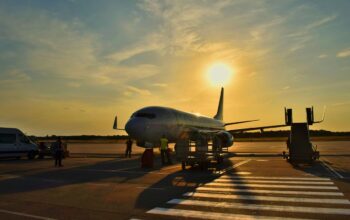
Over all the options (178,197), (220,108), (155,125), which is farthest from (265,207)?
(220,108)

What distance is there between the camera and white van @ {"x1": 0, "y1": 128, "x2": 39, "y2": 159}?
31.6 metres

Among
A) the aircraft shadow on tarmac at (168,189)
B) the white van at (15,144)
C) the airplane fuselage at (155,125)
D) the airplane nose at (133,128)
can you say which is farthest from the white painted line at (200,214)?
the white van at (15,144)

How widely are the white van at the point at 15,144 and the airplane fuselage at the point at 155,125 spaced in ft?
30.1

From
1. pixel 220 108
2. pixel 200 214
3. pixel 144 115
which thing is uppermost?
pixel 220 108

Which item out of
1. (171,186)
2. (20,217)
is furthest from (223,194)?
(20,217)

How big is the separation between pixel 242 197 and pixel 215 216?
286 cm

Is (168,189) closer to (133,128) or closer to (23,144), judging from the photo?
(133,128)

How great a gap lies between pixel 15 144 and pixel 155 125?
1195 centimetres

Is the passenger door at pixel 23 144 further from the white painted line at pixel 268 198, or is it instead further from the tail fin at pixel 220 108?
the tail fin at pixel 220 108

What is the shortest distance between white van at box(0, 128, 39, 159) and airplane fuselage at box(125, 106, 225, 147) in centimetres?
918

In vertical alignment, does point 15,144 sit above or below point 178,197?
above

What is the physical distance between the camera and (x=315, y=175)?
18.0 m

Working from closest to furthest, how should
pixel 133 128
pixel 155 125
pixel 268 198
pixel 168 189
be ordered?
pixel 268 198
pixel 168 189
pixel 133 128
pixel 155 125

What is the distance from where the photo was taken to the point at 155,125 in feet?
106
